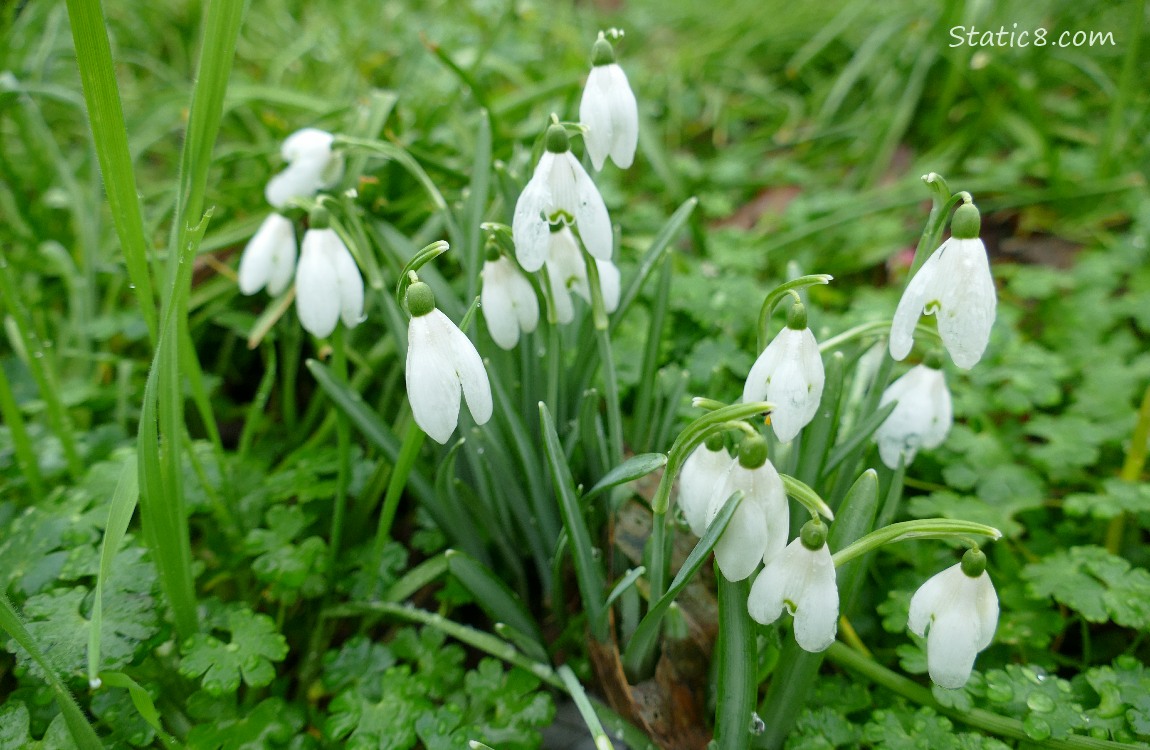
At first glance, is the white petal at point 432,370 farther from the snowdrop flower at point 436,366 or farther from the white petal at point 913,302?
the white petal at point 913,302

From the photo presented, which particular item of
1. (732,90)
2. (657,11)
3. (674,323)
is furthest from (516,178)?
(657,11)

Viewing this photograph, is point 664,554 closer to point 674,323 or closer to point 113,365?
point 674,323

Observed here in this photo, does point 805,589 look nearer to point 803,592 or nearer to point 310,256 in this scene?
point 803,592

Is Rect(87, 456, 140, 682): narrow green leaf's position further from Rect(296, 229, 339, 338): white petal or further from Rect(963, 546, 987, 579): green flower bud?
Rect(963, 546, 987, 579): green flower bud

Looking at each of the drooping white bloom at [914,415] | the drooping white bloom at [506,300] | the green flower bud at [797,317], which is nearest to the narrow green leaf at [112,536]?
the drooping white bloom at [506,300]

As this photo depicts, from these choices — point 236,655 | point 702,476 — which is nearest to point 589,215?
point 702,476
